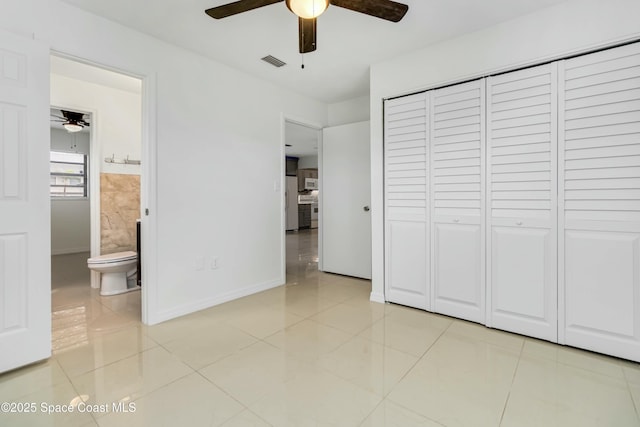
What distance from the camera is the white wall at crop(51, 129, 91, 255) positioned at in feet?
18.9

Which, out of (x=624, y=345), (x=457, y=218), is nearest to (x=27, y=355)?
(x=457, y=218)

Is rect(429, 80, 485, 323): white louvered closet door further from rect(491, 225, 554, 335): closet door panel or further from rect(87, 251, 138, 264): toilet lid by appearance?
rect(87, 251, 138, 264): toilet lid

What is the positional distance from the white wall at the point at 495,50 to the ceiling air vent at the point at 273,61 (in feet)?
3.07

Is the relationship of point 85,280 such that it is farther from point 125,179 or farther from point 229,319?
point 229,319

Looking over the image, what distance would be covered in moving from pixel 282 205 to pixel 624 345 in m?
3.14

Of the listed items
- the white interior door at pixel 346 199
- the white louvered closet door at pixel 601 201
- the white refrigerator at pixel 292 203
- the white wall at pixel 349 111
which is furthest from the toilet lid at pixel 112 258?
the white refrigerator at pixel 292 203

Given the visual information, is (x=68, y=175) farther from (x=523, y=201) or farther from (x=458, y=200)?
(x=523, y=201)

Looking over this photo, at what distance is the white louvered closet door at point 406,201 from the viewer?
2.77 metres

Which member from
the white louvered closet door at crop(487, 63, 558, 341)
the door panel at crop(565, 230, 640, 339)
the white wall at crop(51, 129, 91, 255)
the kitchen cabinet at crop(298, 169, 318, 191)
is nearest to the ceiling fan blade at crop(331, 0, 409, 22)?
the white louvered closet door at crop(487, 63, 558, 341)

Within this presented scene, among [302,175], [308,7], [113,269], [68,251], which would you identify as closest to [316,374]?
[308,7]

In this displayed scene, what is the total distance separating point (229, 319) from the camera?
2.67m

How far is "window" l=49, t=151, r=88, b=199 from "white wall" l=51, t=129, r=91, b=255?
5.6 inches

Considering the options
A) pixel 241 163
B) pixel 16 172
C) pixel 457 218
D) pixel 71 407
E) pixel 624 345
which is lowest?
pixel 71 407

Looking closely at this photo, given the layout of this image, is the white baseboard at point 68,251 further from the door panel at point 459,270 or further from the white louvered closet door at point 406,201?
the door panel at point 459,270
